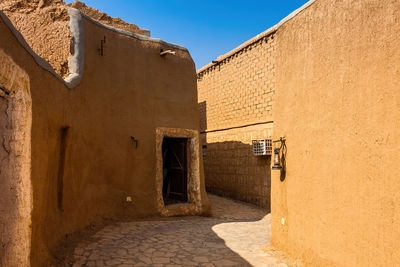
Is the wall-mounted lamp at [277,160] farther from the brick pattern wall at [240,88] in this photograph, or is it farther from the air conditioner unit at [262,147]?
the brick pattern wall at [240,88]

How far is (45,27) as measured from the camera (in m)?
6.11

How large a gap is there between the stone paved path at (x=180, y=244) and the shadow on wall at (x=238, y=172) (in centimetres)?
210

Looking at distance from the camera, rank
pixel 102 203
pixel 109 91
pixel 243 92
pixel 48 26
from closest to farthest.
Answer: pixel 48 26 → pixel 102 203 → pixel 109 91 → pixel 243 92

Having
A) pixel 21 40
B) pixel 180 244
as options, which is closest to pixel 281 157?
pixel 180 244

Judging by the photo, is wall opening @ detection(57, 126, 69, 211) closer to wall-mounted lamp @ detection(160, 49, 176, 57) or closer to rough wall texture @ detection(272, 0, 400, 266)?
rough wall texture @ detection(272, 0, 400, 266)

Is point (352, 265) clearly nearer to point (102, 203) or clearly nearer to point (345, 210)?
point (345, 210)

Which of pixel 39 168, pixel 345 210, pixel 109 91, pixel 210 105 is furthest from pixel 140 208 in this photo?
pixel 210 105

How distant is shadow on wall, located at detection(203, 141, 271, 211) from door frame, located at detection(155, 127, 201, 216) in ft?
8.05

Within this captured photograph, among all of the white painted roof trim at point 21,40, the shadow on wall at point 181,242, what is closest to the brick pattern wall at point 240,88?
the shadow on wall at point 181,242

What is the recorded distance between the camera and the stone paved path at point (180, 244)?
4617mm

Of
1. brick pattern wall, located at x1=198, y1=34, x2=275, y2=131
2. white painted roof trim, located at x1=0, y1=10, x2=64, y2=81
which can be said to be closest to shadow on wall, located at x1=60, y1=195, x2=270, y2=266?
white painted roof trim, located at x1=0, y1=10, x2=64, y2=81

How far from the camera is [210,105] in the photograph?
13.1m

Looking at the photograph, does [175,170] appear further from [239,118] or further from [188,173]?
[239,118]

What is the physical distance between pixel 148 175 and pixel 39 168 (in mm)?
4154
